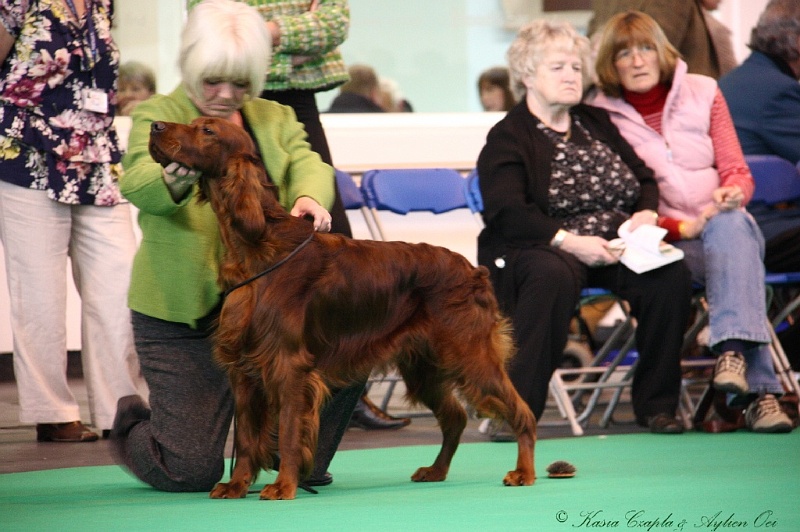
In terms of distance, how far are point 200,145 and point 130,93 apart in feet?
14.0

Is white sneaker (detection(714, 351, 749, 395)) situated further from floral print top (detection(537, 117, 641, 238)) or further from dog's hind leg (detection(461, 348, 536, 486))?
dog's hind leg (detection(461, 348, 536, 486))

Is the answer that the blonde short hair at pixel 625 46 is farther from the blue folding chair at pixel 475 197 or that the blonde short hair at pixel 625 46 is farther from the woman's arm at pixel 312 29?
the woman's arm at pixel 312 29

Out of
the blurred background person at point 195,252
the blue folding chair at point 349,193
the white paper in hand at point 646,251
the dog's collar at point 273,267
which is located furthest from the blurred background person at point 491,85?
the dog's collar at point 273,267

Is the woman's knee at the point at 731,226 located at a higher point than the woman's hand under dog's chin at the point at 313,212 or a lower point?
lower

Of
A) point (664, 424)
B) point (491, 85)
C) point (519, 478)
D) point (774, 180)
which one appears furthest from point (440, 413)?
point (491, 85)

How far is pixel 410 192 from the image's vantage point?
5.34 meters

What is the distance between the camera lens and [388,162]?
282 inches

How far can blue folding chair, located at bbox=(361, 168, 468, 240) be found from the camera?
5289mm

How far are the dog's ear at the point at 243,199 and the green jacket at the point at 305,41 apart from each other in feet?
3.76

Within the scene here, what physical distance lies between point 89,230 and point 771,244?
2.64 m

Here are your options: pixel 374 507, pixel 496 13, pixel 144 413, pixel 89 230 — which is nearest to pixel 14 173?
pixel 89 230

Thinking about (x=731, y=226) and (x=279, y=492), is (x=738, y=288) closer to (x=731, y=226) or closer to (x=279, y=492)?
(x=731, y=226)

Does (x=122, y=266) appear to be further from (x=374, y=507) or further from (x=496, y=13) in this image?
(x=496, y=13)

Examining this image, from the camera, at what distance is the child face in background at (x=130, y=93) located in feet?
22.5
